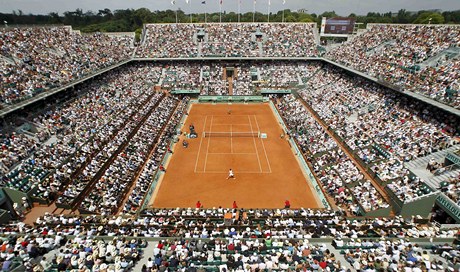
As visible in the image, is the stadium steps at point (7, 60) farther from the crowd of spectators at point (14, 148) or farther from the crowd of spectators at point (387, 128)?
the crowd of spectators at point (387, 128)

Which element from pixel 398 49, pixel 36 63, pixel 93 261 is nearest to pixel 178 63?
pixel 36 63

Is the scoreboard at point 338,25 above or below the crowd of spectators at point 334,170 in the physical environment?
above

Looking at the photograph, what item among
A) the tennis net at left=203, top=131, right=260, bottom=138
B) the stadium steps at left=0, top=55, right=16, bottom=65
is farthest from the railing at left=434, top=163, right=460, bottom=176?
the stadium steps at left=0, top=55, right=16, bottom=65

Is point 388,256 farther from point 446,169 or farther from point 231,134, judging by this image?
point 231,134

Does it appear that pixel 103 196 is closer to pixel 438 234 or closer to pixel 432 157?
pixel 438 234

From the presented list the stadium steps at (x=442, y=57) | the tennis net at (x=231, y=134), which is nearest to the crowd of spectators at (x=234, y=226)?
the tennis net at (x=231, y=134)

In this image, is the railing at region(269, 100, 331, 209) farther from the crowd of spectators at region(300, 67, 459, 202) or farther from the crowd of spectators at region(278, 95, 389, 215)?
the crowd of spectators at region(300, 67, 459, 202)
